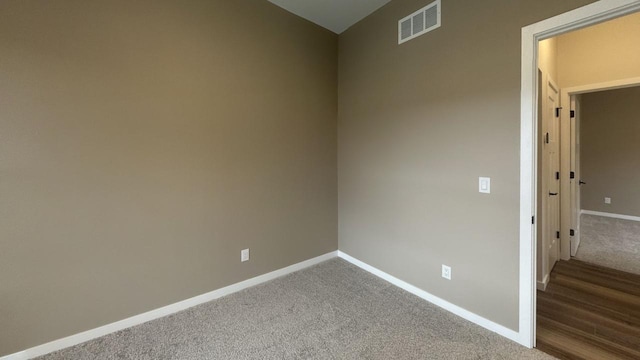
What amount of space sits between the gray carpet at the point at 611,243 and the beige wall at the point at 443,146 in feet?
8.00

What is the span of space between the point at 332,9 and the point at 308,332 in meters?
3.14

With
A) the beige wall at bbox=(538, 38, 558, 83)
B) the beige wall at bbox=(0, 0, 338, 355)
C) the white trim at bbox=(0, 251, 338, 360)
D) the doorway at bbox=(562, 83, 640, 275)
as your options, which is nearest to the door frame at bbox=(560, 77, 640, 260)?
the beige wall at bbox=(538, 38, 558, 83)

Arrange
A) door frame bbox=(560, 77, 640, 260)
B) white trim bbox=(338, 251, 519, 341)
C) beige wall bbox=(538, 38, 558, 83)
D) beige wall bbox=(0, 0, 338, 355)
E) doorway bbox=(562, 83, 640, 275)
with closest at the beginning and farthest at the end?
1. beige wall bbox=(0, 0, 338, 355)
2. white trim bbox=(338, 251, 519, 341)
3. beige wall bbox=(538, 38, 558, 83)
4. door frame bbox=(560, 77, 640, 260)
5. doorway bbox=(562, 83, 640, 275)

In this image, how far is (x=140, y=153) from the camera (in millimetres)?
2033

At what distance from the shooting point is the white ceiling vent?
2.22 meters

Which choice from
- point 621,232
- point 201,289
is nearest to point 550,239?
point 621,232

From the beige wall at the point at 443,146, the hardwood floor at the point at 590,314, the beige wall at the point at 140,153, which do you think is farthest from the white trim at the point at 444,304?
the beige wall at the point at 140,153

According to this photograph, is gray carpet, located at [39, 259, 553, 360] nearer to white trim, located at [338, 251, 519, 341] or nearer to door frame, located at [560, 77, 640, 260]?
white trim, located at [338, 251, 519, 341]

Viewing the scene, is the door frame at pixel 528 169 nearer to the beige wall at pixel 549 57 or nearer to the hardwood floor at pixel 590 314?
the hardwood floor at pixel 590 314

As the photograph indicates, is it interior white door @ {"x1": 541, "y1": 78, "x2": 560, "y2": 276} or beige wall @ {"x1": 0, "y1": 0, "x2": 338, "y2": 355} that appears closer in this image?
beige wall @ {"x1": 0, "y1": 0, "x2": 338, "y2": 355}

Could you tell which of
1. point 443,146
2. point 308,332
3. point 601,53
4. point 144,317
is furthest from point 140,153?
point 601,53

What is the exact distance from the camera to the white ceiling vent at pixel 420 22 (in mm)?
2223

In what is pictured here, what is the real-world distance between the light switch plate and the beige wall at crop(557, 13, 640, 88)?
225cm

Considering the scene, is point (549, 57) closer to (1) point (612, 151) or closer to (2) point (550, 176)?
(2) point (550, 176)
